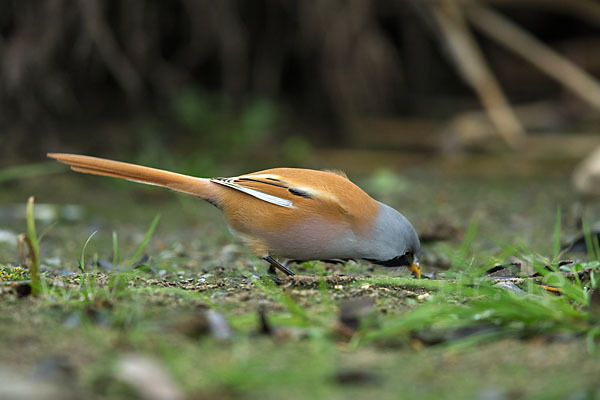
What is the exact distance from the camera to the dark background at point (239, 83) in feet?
22.0

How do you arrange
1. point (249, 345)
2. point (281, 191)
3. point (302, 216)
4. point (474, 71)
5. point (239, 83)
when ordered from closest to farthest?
1. point (249, 345)
2. point (302, 216)
3. point (281, 191)
4. point (474, 71)
5. point (239, 83)

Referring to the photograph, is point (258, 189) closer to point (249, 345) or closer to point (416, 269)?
Answer: point (416, 269)

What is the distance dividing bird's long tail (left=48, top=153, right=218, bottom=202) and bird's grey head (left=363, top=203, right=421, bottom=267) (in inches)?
31.5

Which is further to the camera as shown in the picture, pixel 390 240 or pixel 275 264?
pixel 275 264

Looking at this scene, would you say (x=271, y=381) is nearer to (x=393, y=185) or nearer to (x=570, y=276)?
(x=570, y=276)

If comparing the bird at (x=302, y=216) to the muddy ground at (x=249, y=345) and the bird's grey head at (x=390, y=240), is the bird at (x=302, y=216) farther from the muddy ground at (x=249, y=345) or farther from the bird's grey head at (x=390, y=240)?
the muddy ground at (x=249, y=345)

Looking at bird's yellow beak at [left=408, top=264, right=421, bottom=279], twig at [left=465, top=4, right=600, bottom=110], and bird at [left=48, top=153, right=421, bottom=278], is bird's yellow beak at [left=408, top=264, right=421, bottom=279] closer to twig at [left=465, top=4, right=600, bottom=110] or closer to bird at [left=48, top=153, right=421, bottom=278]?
bird at [left=48, top=153, right=421, bottom=278]

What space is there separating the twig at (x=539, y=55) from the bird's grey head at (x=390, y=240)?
4.39m

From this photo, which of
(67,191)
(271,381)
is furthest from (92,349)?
(67,191)

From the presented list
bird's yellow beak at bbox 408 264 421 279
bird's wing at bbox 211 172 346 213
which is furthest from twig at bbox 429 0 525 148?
bird's wing at bbox 211 172 346 213

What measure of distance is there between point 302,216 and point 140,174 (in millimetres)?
798

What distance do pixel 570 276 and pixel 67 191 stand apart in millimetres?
4279

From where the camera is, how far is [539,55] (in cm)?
754

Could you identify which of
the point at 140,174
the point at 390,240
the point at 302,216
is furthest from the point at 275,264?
the point at 140,174
